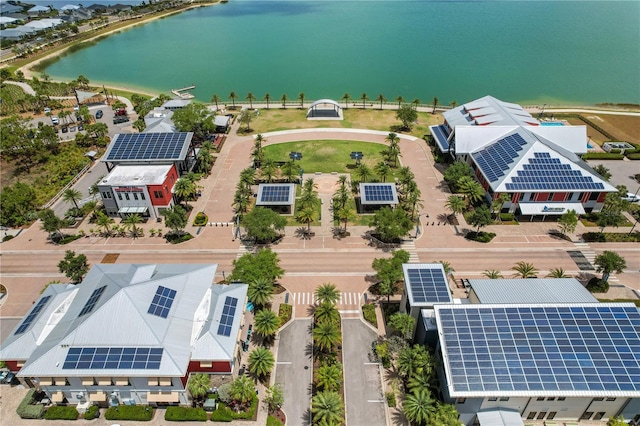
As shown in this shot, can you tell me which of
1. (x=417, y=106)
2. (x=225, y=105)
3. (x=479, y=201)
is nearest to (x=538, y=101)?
(x=417, y=106)

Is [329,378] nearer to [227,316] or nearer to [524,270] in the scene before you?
[227,316]

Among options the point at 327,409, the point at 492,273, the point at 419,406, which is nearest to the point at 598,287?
the point at 492,273

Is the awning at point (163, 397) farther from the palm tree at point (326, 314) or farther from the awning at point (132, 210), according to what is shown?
the awning at point (132, 210)

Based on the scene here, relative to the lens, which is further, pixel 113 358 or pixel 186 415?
pixel 186 415

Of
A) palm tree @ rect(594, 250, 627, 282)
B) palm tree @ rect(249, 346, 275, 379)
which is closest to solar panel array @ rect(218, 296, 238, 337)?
palm tree @ rect(249, 346, 275, 379)

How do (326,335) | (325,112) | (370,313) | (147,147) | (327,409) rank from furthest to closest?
(325,112) → (147,147) → (370,313) → (326,335) → (327,409)

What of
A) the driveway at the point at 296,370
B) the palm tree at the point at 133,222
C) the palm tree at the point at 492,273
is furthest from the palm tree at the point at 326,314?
the palm tree at the point at 133,222
